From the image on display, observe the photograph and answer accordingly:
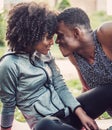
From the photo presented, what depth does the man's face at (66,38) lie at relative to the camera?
8.60 ft

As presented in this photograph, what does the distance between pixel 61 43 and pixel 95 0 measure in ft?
39.8

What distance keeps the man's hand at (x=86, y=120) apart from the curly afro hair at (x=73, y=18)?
51 centimetres

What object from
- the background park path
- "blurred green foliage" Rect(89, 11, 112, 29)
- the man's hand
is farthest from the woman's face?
"blurred green foliage" Rect(89, 11, 112, 29)

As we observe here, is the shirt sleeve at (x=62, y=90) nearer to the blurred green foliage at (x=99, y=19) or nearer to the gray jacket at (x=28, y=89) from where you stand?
the gray jacket at (x=28, y=89)

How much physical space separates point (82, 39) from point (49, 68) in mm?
267

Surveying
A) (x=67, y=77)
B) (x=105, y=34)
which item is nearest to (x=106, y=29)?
(x=105, y=34)

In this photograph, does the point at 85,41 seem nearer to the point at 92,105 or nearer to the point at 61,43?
the point at 61,43

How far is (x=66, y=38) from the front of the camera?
2639 mm

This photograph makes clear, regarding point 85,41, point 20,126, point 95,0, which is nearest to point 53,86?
point 85,41

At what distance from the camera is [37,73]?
257 cm

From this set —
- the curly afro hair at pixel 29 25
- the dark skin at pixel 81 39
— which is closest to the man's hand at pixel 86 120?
the dark skin at pixel 81 39

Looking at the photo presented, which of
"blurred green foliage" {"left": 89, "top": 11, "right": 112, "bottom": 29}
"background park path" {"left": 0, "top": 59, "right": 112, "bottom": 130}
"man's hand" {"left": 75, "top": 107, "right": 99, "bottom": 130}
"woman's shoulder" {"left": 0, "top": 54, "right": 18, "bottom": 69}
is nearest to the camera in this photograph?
"woman's shoulder" {"left": 0, "top": 54, "right": 18, "bottom": 69}

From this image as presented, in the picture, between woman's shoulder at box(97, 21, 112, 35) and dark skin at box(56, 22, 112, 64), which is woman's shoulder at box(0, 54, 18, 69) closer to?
dark skin at box(56, 22, 112, 64)

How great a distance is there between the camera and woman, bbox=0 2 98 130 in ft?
8.29
